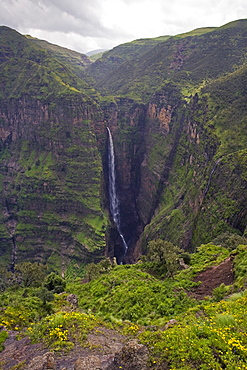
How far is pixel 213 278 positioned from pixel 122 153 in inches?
3604

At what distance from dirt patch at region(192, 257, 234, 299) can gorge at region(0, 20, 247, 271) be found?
25658 mm

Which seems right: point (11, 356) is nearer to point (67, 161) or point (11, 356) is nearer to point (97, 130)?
point (67, 161)

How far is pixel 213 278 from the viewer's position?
23875mm

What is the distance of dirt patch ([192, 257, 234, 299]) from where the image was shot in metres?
21.8

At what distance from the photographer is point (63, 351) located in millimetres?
11328

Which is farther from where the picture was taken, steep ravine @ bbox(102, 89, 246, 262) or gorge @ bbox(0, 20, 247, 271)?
gorge @ bbox(0, 20, 247, 271)

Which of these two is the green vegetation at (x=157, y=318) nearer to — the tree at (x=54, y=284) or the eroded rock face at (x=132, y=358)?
the tree at (x=54, y=284)

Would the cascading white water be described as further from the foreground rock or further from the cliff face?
the foreground rock

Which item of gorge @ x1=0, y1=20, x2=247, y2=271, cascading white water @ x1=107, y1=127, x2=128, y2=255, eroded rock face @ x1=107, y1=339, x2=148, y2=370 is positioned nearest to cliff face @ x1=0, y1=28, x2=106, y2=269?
gorge @ x1=0, y1=20, x2=247, y2=271

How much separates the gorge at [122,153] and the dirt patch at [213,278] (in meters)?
25.7

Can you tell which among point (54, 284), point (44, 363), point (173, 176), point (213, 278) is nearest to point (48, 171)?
point (173, 176)

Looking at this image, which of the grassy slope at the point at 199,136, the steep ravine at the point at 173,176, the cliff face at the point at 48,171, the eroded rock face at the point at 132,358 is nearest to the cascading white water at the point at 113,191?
the steep ravine at the point at 173,176

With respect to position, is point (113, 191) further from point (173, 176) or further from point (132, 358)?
point (132, 358)

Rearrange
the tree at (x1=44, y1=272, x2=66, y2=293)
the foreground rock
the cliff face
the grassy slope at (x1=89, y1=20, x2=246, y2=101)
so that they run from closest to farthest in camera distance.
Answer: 1. the foreground rock
2. the tree at (x1=44, y1=272, x2=66, y2=293)
3. the cliff face
4. the grassy slope at (x1=89, y1=20, x2=246, y2=101)
